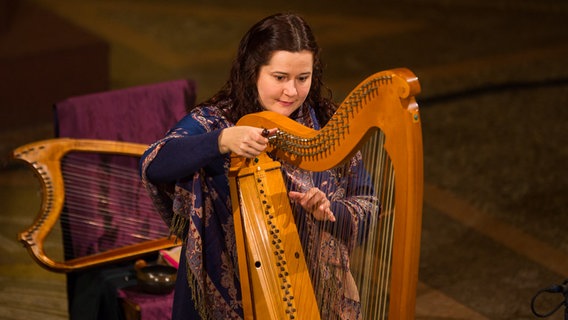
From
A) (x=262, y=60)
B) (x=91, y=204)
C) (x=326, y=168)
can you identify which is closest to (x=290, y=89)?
(x=262, y=60)

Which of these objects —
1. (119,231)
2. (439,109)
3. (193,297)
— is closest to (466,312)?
(119,231)

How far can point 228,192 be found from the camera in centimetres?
316

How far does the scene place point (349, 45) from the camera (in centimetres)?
847

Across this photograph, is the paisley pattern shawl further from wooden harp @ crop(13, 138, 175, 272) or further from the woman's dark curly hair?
wooden harp @ crop(13, 138, 175, 272)

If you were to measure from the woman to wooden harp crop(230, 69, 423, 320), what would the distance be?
0.27ft

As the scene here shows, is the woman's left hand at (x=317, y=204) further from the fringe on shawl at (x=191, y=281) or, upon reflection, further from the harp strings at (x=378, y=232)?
the fringe on shawl at (x=191, y=281)

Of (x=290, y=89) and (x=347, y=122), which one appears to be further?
(x=290, y=89)

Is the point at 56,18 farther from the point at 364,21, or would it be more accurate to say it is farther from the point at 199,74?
the point at 364,21

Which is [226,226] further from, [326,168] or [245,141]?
[326,168]

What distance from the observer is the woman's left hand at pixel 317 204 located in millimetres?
2869

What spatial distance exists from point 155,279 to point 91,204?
0.63 metres

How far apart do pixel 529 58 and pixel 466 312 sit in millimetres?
3740

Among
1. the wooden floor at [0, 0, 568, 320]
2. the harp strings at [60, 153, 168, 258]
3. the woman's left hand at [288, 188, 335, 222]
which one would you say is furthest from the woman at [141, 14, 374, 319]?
the wooden floor at [0, 0, 568, 320]

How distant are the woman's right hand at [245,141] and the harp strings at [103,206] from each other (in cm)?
174
